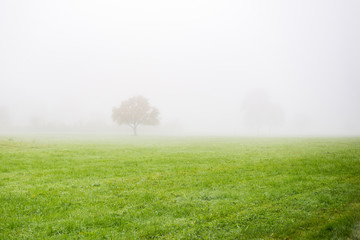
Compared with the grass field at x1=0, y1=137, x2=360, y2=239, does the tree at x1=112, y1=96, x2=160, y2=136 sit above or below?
above

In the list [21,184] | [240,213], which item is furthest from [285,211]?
[21,184]

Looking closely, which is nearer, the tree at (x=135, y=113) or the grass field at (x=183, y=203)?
the grass field at (x=183, y=203)

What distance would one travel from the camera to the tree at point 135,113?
296ft

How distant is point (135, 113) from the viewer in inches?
3568

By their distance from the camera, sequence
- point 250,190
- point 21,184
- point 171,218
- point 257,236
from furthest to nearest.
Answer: point 21,184 < point 250,190 < point 171,218 < point 257,236

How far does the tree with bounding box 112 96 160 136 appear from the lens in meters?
90.2

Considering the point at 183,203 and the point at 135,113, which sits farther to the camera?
the point at 135,113

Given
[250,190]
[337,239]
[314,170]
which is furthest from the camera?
[314,170]

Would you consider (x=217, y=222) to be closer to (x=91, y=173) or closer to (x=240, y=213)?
(x=240, y=213)

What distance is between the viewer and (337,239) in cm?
667

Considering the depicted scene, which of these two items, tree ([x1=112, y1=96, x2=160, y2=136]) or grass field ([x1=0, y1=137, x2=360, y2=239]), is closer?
grass field ([x1=0, y1=137, x2=360, y2=239])

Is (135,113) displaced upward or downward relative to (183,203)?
upward

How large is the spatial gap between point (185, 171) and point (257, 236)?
930 centimetres

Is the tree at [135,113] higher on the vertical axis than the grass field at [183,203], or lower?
higher
